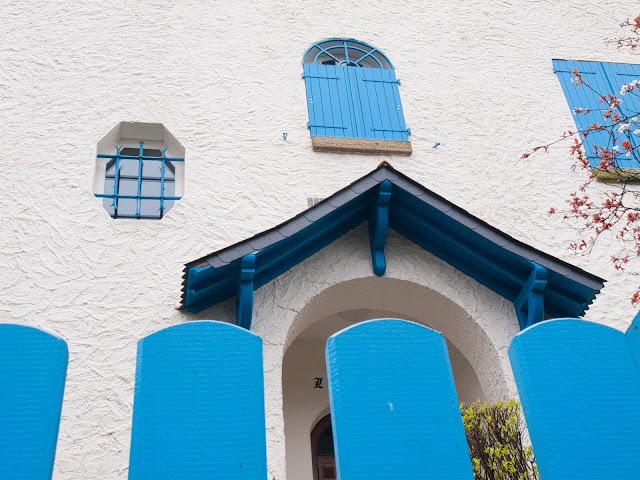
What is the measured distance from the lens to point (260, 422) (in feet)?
9.46

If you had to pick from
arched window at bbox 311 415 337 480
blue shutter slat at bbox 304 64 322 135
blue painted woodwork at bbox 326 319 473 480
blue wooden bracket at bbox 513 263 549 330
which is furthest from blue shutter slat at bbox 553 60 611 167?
blue painted woodwork at bbox 326 319 473 480

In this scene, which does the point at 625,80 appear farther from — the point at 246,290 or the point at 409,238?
the point at 246,290

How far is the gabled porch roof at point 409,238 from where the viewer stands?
5879mm

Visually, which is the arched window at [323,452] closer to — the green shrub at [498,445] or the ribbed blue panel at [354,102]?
the green shrub at [498,445]

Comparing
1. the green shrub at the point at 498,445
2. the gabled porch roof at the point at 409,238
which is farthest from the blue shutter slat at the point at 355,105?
the green shrub at the point at 498,445

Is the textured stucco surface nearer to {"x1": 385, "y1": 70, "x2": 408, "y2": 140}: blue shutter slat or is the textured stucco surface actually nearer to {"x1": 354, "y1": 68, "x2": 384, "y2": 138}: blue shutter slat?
{"x1": 385, "y1": 70, "x2": 408, "y2": 140}: blue shutter slat

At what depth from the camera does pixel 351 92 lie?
8.66m

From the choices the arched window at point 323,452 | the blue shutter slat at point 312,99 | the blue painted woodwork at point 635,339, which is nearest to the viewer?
the blue painted woodwork at point 635,339

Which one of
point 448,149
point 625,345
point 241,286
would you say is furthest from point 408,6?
point 625,345

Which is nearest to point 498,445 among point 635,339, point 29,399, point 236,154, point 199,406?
point 635,339

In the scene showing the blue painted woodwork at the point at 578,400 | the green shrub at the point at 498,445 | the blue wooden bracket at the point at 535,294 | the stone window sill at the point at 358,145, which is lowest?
the blue painted woodwork at the point at 578,400

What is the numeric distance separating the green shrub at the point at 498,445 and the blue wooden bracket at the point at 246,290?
6.38 ft

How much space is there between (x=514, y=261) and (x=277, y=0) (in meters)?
5.22

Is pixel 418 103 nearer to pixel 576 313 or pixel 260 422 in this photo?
pixel 576 313
